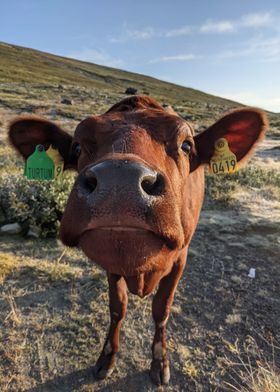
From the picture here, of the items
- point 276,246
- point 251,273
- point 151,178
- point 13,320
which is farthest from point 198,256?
point 151,178

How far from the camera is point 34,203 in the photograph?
630 centimetres

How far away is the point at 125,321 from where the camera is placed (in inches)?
168

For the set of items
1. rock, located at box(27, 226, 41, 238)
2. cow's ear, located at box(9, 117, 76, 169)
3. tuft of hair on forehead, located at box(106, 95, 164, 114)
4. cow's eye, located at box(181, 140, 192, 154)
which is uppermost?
tuft of hair on forehead, located at box(106, 95, 164, 114)

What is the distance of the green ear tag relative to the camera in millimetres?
3672

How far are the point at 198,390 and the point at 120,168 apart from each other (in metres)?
2.62

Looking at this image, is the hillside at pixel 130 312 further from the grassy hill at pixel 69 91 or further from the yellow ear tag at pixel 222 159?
the grassy hill at pixel 69 91

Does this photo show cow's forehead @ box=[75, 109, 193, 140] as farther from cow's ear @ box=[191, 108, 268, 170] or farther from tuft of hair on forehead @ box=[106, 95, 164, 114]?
cow's ear @ box=[191, 108, 268, 170]

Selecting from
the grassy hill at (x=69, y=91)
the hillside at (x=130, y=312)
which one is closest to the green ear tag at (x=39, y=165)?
the hillside at (x=130, y=312)

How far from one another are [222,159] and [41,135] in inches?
71.9

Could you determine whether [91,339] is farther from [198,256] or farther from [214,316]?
[198,256]

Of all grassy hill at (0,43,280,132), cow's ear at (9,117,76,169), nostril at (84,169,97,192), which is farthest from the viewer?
grassy hill at (0,43,280,132)

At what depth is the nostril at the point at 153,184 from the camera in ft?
6.50

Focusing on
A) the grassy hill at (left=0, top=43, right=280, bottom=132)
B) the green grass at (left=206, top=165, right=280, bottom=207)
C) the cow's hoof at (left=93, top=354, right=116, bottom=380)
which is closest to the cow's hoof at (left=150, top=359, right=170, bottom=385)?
the cow's hoof at (left=93, top=354, right=116, bottom=380)

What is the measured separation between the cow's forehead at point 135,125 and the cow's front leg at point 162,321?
146 centimetres
